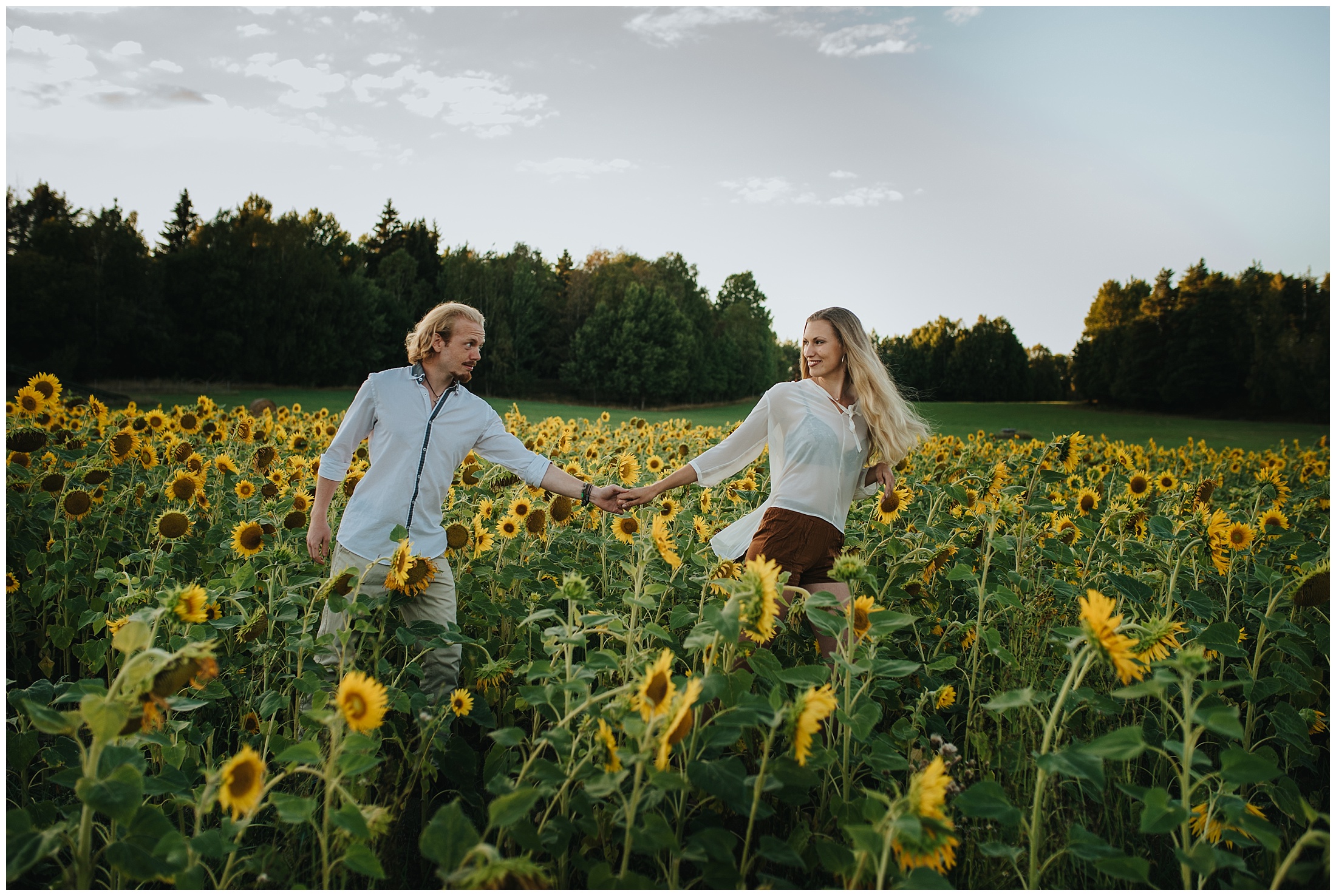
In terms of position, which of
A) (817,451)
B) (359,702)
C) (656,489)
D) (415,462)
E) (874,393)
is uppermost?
(874,393)

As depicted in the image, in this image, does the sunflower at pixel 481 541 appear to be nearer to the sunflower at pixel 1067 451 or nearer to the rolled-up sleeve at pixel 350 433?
the rolled-up sleeve at pixel 350 433

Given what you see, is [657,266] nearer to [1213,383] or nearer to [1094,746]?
[1213,383]

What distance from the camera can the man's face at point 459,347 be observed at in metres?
3.14

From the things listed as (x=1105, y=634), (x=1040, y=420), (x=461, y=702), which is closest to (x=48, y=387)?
(x=461, y=702)

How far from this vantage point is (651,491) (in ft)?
11.4

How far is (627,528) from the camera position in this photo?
3.59m

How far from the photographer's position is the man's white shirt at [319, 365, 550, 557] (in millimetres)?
2955

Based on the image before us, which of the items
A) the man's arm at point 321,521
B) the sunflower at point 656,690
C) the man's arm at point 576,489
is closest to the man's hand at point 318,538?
the man's arm at point 321,521

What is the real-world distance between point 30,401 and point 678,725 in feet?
15.9

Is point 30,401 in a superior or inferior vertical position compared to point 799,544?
superior

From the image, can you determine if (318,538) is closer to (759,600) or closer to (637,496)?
(637,496)

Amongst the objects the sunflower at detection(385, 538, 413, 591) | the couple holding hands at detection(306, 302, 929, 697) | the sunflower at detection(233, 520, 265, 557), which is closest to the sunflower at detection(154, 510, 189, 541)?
the sunflower at detection(233, 520, 265, 557)

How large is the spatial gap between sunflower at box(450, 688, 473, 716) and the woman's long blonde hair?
198 cm

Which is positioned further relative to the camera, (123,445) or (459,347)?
(123,445)
